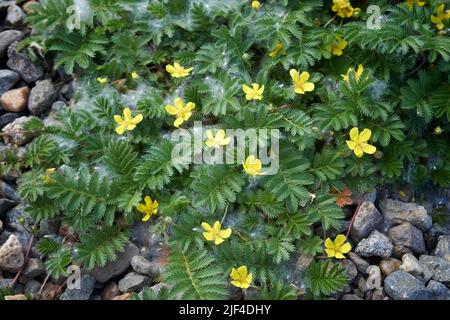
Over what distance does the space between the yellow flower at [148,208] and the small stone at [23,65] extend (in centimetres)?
153

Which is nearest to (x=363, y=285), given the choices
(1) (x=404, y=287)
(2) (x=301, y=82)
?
(1) (x=404, y=287)

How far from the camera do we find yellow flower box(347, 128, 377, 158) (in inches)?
138

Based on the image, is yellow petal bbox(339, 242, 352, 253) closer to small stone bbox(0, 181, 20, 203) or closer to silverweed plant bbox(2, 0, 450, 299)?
silverweed plant bbox(2, 0, 450, 299)

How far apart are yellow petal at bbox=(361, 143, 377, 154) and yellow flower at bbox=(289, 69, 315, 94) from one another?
50 centimetres

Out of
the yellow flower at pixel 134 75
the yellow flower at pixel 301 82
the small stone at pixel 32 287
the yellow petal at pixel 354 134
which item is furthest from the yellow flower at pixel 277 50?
the small stone at pixel 32 287

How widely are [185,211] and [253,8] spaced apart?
1563 millimetres

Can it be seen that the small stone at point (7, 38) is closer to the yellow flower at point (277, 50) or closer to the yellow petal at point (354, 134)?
the yellow flower at point (277, 50)

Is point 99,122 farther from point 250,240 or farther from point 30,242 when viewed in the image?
point 250,240

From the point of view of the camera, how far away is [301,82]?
3770mm

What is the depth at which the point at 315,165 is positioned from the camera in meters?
3.61

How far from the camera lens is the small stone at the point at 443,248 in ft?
11.6

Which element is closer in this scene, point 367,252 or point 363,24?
point 367,252

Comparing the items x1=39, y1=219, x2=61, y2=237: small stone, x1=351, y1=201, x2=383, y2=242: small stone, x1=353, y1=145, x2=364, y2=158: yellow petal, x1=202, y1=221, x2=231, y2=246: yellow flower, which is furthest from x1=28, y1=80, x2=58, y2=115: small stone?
x1=351, y1=201, x2=383, y2=242: small stone
